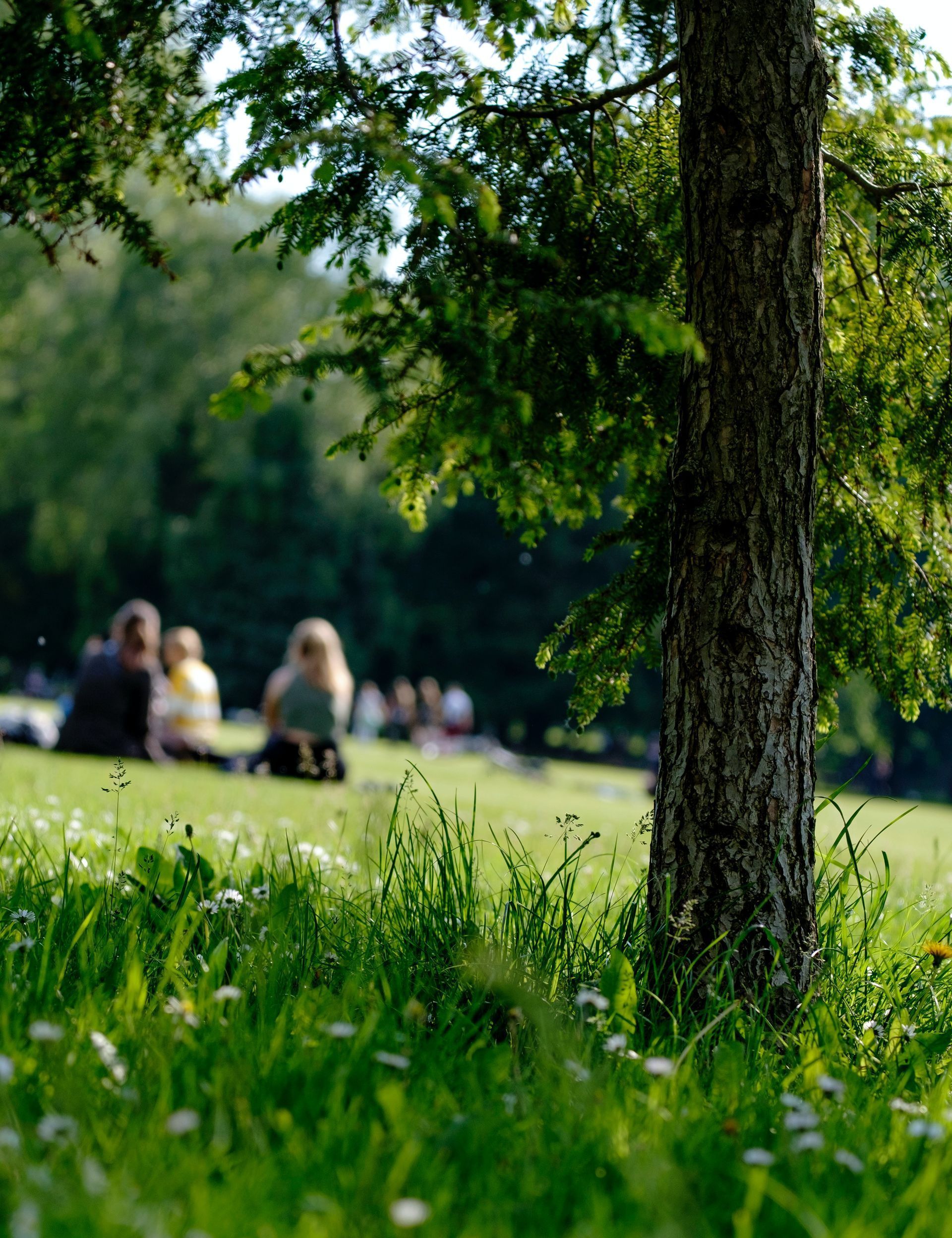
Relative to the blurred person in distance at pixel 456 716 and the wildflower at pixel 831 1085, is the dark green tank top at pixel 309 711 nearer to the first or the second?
the wildflower at pixel 831 1085

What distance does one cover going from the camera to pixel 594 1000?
93.5 inches

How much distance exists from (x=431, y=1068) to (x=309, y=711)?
889 centimetres

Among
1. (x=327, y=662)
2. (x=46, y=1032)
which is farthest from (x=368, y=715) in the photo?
(x=46, y=1032)

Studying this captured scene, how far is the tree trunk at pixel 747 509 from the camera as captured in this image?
2875 mm

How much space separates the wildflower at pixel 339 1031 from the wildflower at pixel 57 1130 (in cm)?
47

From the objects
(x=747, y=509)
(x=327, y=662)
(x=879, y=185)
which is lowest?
(x=327, y=662)

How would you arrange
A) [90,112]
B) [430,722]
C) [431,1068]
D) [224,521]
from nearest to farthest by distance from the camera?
[431,1068], [90,112], [430,722], [224,521]

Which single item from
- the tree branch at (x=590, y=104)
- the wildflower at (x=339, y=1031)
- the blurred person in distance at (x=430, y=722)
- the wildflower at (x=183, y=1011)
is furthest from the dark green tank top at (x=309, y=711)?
the blurred person in distance at (x=430, y=722)

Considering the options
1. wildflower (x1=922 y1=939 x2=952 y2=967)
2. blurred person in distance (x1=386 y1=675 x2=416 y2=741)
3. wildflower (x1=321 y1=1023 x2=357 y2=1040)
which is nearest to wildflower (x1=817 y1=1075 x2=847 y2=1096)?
wildflower (x1=321 y1=1023 x2=357 y2=1040)

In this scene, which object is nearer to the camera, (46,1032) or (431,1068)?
(46,1032)

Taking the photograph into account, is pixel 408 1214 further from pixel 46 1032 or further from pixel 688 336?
pixel 688 336

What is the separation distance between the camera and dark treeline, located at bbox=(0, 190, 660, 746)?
35.7m

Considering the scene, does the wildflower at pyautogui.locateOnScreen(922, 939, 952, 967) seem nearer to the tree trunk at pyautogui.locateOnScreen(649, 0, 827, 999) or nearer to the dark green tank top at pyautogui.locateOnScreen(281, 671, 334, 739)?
the tree trunk at pyautogui.locateOnScreen(649, 0, 827, 999)

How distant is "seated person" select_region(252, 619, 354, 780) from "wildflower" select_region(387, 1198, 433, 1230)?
28.8 feet
